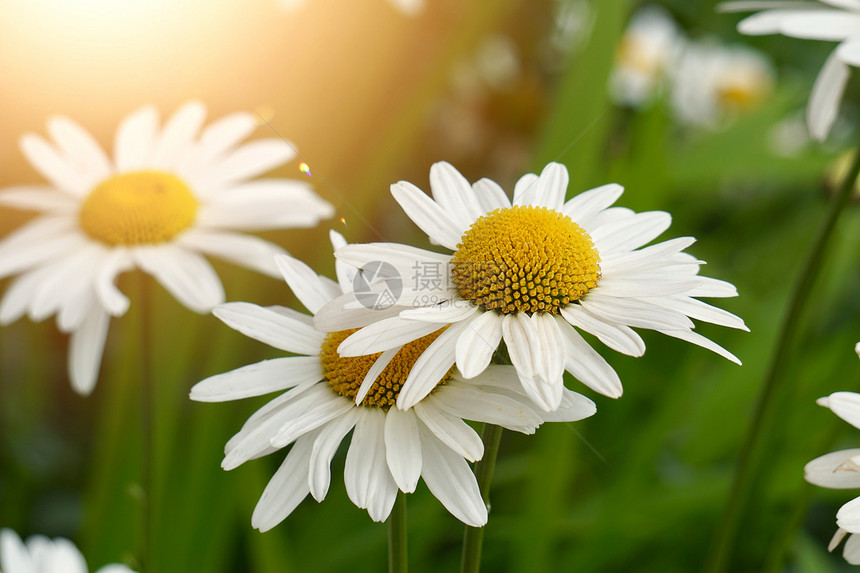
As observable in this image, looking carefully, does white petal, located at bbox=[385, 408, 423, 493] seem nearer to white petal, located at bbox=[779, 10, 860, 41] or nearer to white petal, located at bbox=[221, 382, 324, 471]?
white petal, located at bbox=[221, 382, 324, 471]

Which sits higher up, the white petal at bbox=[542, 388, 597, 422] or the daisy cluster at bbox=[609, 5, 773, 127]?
the daisy cluster at bbox=[609, 5, 773, 127]

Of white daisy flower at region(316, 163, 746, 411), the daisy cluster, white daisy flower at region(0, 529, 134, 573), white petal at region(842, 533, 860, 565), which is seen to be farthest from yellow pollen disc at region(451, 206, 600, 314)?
the daisy cluster

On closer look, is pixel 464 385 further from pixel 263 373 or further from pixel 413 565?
pixel 413 565

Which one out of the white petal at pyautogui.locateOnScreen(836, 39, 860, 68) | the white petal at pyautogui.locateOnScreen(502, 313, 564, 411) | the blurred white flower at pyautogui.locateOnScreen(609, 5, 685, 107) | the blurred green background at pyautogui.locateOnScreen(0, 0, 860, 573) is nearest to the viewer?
the white petal at pyautogui.locateOnScreen(502, 313, 564, 411)

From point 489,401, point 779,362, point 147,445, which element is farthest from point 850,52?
point 147,445

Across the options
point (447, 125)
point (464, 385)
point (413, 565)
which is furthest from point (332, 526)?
point (447, 125)

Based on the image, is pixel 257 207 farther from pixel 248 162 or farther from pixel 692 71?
pixel 692 71
